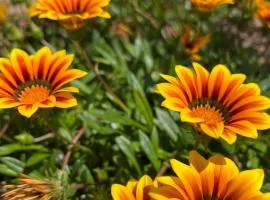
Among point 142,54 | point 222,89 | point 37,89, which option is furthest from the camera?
point 142,54

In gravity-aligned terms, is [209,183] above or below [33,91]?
below

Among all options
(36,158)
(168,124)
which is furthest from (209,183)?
(36,158)

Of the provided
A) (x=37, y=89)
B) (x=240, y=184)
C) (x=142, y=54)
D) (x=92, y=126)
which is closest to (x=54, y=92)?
(x=37, y=89)

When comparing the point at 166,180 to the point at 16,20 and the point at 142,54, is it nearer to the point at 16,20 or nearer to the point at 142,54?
the point at 142,54

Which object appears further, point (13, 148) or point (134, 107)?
point (134, 107)

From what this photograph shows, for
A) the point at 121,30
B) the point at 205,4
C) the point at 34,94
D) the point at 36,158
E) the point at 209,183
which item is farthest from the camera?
the point at 121,30

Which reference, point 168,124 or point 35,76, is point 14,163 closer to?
point 35,76
